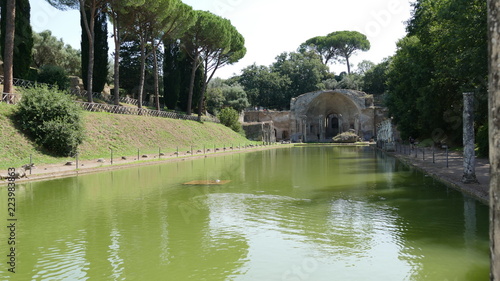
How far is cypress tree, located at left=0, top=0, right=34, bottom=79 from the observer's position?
2706 centimetres

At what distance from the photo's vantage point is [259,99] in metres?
69.3

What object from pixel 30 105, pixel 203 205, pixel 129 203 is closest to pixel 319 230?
pixel 203 205

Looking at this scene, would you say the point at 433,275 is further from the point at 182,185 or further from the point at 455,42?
the point at 455,42

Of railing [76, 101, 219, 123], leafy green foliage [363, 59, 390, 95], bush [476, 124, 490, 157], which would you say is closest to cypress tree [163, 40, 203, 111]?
railing [76, 101, 219, 123]

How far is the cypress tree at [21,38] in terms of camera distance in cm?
2706

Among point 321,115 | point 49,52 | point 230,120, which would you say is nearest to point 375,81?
point 321,115

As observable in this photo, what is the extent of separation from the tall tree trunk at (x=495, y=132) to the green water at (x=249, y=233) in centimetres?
179

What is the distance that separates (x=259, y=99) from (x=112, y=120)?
4309 cm

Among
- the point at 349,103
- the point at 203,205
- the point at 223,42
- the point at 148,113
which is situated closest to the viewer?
the point at 203,205

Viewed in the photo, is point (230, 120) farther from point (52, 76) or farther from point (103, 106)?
point (52, 76)

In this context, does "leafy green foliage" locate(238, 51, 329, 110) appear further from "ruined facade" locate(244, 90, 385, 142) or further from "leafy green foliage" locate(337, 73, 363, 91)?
"ruined facade" locate(244, 90, 385, 142)

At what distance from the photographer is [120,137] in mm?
26406

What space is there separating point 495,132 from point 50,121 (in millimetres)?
20740

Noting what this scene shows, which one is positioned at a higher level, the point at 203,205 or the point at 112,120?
the point at 112,120
